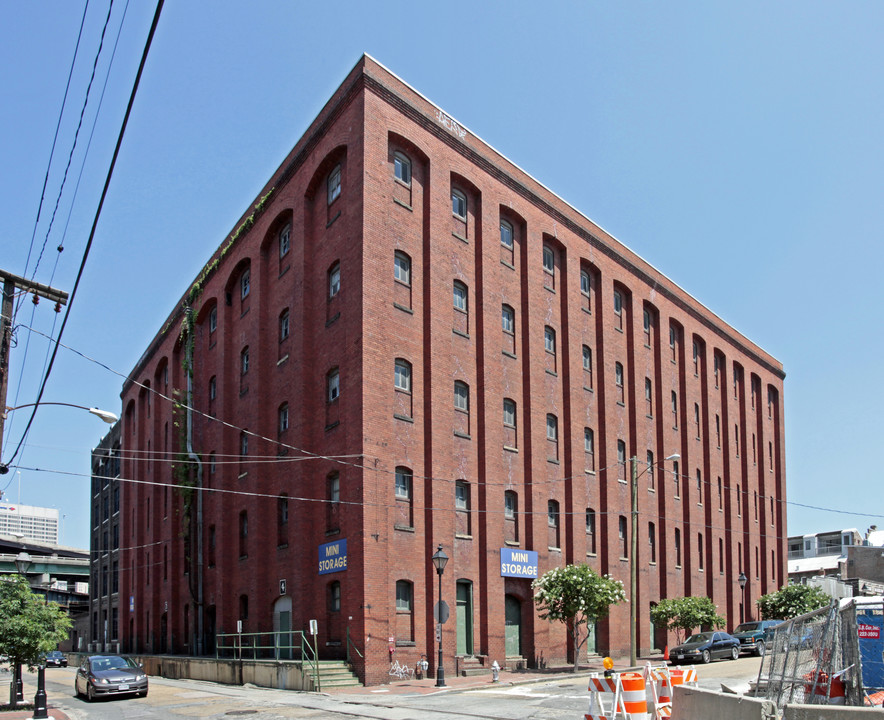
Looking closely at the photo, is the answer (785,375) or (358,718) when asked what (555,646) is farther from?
(785,375)

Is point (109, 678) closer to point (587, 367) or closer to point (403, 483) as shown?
point (403, 483)

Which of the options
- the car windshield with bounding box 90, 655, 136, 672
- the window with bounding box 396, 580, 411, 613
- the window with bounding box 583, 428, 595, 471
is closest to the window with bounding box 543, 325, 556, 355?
the window with bounding box 583, 428, 595, 471

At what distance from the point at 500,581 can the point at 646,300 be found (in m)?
21.0

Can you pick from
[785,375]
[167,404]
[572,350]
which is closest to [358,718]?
[572,350]

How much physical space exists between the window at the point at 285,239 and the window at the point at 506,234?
30.2 ft

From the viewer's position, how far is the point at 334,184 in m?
35.7

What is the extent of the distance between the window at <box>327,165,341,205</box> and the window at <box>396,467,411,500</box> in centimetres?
1103

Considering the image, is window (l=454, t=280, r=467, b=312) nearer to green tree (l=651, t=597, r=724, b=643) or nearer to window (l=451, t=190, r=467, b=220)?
window (l=451, t=190, r=467, b=220)

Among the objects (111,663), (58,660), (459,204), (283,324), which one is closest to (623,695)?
(111,663)

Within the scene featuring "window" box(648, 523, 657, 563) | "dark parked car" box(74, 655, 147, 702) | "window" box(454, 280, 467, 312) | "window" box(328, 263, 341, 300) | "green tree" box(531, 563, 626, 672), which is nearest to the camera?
"dark parked car" box(74, 655, 147, 702)

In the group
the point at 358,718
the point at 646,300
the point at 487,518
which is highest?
the point at 646,300

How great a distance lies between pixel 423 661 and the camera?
30375 millimetres

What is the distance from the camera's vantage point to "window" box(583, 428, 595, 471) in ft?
138

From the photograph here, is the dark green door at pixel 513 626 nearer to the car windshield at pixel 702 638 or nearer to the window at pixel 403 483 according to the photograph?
the window at pixel 403 483
